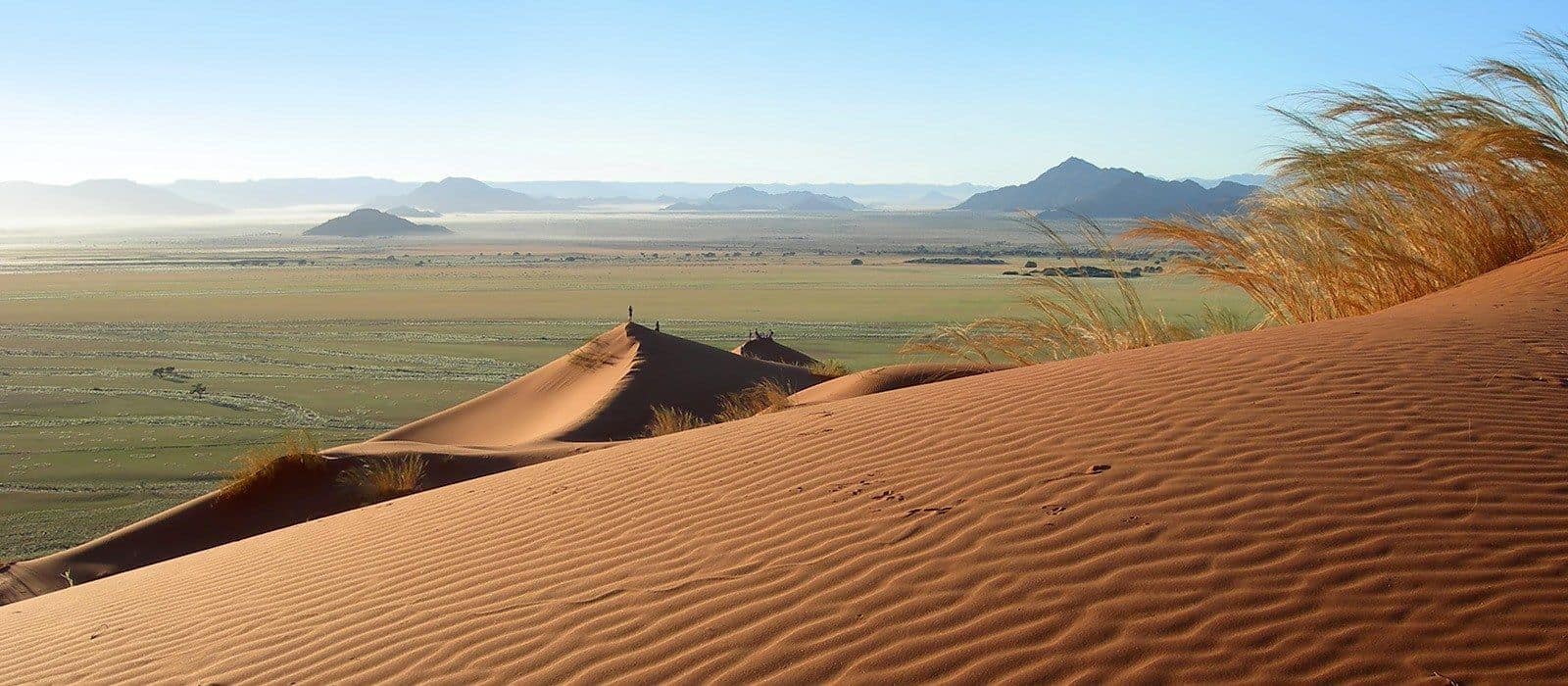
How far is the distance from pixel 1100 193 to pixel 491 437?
428 ft

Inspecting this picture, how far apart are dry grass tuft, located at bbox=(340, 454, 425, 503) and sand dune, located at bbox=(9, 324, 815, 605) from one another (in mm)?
105

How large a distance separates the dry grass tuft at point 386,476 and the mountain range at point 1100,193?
94496 millimetres

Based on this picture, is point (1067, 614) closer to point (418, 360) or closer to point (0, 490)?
point (0, 490)

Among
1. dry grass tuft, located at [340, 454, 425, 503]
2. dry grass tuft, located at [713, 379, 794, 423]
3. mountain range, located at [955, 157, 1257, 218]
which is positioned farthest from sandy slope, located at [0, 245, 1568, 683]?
mountain range, located at [955, 157, 1257, 218]

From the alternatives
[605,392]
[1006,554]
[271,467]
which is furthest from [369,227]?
[1006,554]

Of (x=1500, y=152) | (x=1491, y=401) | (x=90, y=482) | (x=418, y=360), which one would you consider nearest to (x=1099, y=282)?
(x=418, y=360)

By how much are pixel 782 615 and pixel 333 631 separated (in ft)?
6.64

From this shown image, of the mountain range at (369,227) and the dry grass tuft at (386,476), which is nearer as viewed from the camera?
the dry grass tuft at (386,476)

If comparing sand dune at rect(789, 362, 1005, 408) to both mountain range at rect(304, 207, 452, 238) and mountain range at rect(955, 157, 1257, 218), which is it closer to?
mountain range at rect(955, 157, 1257, 218)

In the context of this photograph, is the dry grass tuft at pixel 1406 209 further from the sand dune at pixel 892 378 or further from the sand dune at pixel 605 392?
the sand dune at pixel 605 392

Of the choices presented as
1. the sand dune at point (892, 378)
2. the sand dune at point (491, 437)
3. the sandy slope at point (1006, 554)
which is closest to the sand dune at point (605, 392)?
the sand dune at point (491, 437)

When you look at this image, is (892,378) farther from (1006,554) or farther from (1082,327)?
(1006,554)

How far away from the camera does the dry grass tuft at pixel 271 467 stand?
1162 centimetres

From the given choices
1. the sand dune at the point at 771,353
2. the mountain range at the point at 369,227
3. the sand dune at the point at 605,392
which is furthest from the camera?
the mountain range at the point at 369,227
